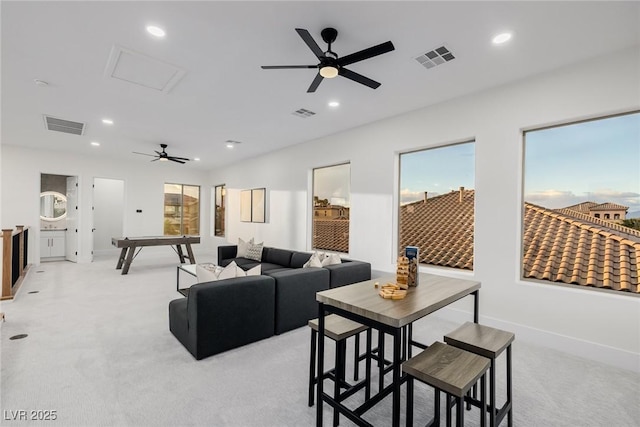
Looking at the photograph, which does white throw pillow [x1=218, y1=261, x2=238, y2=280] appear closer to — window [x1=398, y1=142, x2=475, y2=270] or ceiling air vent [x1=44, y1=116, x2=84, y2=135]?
window [x1=398, y1=142, x2=475, y2=270]

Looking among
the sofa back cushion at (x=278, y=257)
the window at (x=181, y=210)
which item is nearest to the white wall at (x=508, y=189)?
the sofa back cushion at (x=278, y=257)

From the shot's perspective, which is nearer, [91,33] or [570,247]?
[91,33]

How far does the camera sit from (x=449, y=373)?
4.75 feet

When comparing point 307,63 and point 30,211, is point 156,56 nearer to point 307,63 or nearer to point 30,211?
point 307,63

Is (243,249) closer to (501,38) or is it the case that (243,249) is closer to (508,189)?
(508,189)

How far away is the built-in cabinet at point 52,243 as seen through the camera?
24.7ft

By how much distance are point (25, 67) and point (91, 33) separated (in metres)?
1.28

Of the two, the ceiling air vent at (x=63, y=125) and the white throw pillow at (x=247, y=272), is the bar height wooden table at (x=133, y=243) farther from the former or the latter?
the white throw pillow at (x=247, y=272)

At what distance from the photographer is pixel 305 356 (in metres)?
2.73

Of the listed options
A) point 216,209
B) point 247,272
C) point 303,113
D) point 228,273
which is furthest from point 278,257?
point 216,209

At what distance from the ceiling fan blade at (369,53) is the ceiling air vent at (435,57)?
2.69ft

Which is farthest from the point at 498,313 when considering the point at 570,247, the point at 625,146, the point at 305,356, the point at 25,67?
the point at 25,67

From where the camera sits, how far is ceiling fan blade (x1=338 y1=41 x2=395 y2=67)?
2189 millimetres

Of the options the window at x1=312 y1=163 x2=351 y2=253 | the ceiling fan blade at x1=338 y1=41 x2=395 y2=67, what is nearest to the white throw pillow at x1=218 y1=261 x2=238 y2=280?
the ceiling fan blade at x1=338 y1=41 x2=395 y2=67
